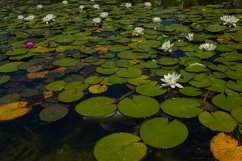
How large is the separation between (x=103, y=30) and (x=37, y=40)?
1.47 m

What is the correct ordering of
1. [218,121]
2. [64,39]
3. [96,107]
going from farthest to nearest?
1. [64,39]
2. [96,107]
3. [218,121]

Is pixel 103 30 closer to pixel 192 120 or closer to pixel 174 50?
pixel 174 50

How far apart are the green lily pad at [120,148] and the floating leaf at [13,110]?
3.68ft

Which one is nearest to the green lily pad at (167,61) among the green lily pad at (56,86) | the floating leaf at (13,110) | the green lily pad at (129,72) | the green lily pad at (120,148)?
the green lily pad at (129,72)

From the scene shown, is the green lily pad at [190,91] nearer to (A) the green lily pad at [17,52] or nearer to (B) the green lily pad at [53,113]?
(B) the green lily pad at [53,113]

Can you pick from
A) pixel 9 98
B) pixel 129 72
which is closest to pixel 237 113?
pixel 129 72

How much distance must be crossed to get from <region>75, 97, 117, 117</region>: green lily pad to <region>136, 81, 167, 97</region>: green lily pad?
0.40 metres

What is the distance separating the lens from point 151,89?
11.4 feet

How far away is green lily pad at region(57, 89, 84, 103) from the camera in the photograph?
3389 millimetres

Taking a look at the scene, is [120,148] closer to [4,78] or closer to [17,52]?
[4,78]

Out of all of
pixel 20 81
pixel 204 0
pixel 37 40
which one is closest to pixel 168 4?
pixel 204 0

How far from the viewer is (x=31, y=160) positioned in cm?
245

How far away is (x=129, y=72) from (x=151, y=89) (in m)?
0.60

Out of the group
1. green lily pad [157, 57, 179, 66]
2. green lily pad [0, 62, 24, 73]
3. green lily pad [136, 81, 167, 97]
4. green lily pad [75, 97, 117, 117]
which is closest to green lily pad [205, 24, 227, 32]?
green lily pad [157, 57, 179, 66]
